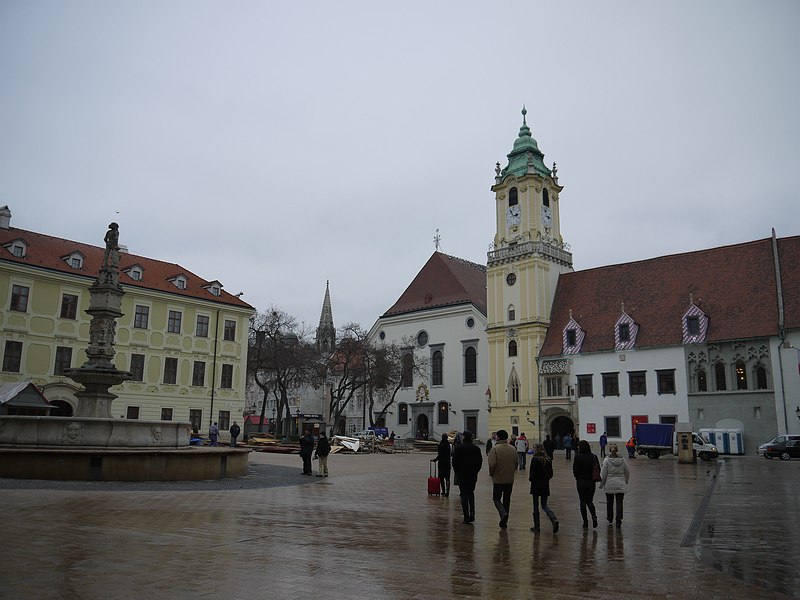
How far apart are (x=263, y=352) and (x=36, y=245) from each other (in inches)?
734

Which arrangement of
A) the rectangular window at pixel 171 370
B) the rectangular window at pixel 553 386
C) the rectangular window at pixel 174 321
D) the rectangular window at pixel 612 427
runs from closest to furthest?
the rectangular window at pixel 171 370, the rectangular window at pixel 174 321, the rectangular window at pixel 612 427, the rectangular window at pixel 553 386

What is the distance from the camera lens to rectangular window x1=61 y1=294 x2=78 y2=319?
3912 centimetres

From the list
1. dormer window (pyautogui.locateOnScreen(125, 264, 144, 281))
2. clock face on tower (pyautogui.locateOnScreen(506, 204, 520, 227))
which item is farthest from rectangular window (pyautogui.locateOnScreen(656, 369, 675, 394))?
dormer window (pyautogui.locateOnScreen(125, 264, 144, 281))

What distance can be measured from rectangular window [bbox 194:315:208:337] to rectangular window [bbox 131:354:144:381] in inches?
169

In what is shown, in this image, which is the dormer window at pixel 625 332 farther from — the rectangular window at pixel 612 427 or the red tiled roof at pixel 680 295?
the rectangular window at pixel 612 427

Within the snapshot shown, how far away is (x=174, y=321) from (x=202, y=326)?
2.07 m

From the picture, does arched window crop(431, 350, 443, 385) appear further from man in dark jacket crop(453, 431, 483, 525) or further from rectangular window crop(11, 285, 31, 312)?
man in dark jacket crop(453, 431, 483, 525)

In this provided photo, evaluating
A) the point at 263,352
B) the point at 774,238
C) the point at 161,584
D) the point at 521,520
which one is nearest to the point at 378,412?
the point at 263,352

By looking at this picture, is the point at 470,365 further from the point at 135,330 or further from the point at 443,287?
the point at 135,330

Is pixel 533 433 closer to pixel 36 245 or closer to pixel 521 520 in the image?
pixel 36 245

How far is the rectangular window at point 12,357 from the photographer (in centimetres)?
3644

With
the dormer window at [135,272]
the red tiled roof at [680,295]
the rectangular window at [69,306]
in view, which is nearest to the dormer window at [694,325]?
the red tiled roof at [680,295]

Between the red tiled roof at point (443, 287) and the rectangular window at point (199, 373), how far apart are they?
83.7ft

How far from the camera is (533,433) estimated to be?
5119 centimetres
